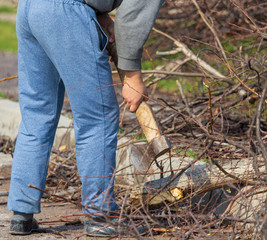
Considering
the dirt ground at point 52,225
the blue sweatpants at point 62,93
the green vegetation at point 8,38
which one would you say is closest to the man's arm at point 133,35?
the blue sweatpants at point 62,93

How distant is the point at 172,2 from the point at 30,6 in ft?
9.06

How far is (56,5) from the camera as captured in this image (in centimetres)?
267

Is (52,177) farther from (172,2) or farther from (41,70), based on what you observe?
(172,2)

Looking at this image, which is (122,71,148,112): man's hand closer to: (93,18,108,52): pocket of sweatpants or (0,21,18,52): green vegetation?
(93,18,108,52): pocket of sweatpants

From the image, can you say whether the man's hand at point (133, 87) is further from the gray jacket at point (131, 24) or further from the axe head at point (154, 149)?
the axe head at point (154, 149)

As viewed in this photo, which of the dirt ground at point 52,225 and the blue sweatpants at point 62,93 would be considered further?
the dirt ground at point 52,225

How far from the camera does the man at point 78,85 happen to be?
268 centimetres

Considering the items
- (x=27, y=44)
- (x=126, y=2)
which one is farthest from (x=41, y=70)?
(x=126, y=2)

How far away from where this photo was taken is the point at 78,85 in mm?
2748

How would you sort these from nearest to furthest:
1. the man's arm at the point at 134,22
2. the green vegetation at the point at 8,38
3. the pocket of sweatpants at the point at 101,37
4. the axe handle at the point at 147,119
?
the man's arm at the point at 134,22 → the pocket of sweatpants at the point at 101,37 → the axe handle at the point at 147,119 → the green vegetation at the point at 8,38

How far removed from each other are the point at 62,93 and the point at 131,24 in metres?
0.71

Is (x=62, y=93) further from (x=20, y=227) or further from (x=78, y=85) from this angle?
(x=20, y=227)

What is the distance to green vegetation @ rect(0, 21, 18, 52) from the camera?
1506cm

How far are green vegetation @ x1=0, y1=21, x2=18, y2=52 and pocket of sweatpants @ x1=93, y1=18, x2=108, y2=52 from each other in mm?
12051
